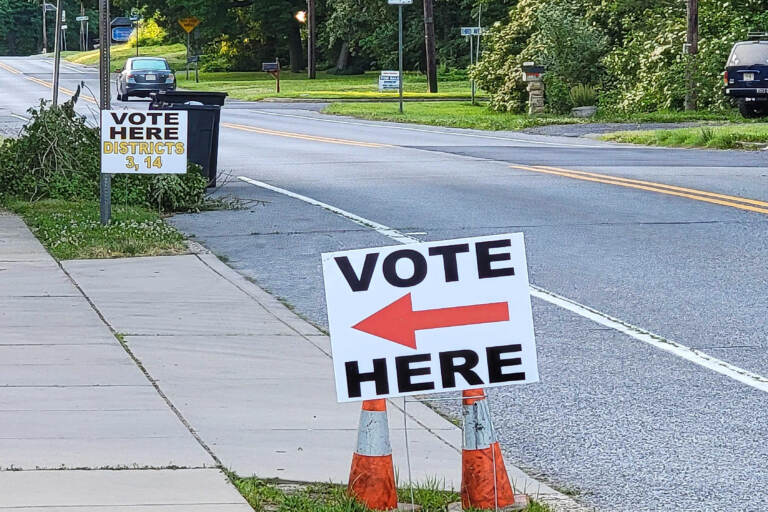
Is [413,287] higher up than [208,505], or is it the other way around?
[413,287]

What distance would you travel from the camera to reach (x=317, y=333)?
8.91m

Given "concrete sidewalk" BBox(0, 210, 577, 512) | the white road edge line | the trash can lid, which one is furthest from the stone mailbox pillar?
"concrete sidewalk" BBox(0, 210, 577, 512)

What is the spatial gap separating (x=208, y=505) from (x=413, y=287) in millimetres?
1066

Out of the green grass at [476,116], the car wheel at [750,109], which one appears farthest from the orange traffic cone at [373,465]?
the car wheel at [750,109]

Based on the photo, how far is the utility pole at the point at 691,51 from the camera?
36781 mm

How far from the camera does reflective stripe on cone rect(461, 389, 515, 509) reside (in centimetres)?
521

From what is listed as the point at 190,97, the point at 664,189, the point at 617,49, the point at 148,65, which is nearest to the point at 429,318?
the point at 664,189

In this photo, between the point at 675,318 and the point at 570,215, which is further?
the point at 570,215

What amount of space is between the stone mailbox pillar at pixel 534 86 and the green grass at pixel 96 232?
81.9 feet

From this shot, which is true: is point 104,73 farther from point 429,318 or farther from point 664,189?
point 429,318

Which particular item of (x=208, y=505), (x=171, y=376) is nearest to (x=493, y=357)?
(x=208, y=505)

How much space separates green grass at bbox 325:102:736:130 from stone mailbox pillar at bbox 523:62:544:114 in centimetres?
47

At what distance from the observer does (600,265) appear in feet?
38.3

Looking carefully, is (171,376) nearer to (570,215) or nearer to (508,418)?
(508,418)
